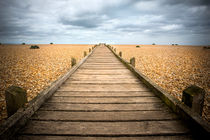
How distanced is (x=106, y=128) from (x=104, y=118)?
267 mm

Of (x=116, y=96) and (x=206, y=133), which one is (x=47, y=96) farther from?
(x=206, y=133)

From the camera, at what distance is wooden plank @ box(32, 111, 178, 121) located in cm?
223

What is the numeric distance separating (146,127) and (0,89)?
251 inches

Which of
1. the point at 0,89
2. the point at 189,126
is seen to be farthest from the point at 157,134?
the point at 0,89

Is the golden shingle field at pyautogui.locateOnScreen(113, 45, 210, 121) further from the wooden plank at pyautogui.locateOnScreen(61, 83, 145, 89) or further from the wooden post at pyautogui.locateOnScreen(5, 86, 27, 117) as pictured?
the wooden post at pyautogui.locateOnScreen(5, 86, 27, 117)

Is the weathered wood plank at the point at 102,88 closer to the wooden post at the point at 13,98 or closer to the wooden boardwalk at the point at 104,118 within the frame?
the wooden boardwalk at the point at 104,118

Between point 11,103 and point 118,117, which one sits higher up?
point 11,103

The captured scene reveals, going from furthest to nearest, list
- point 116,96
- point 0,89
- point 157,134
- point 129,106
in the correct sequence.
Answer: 1. point 0,89
2. point 116,96
3. point 129,106
4. point 157,134

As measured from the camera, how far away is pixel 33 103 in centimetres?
232

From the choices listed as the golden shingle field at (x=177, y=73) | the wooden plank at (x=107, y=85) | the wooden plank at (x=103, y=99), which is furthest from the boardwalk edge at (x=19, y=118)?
the golden shingle field at (x=177, y=73)

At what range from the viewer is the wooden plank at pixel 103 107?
255 cm

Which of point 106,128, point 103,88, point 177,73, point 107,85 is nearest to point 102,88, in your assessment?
point 103,88

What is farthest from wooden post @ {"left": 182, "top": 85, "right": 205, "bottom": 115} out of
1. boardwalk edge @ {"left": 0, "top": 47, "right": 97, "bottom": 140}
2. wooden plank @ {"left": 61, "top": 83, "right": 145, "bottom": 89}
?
boardwalk edge @ {"left": 0, "top": 47, "right": 97, "bottom": 140}

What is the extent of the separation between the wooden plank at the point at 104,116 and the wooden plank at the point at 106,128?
113mm
